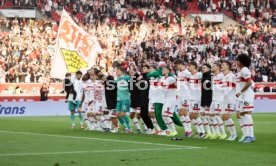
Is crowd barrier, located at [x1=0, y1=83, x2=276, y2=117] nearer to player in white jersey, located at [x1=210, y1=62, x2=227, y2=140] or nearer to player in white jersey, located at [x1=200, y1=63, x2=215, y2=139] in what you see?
player in white jersey, located at [x1=200, y1=63, x2=215, y2=139]

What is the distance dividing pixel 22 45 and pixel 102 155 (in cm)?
3156

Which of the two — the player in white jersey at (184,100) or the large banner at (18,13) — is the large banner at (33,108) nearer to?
the large banner at (18,13)

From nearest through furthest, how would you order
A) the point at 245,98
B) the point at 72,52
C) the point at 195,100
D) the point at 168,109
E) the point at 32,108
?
the point at 245,98, the point at 195,100, the point at 168,109, the point at 72,52, the point at 32,108

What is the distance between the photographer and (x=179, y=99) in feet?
78.3

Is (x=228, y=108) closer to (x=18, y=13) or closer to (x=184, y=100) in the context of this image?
(x=184, y=100)

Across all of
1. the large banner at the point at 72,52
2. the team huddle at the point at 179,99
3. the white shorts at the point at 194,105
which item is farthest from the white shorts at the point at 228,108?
the large banner at the point at 72,52

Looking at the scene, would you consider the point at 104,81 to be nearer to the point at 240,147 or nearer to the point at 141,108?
the point at 141,108

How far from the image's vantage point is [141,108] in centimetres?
2608

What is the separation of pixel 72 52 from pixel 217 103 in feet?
39.9

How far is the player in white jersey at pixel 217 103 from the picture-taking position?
899 inches

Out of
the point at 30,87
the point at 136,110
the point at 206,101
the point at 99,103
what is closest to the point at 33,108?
the point at 30,87

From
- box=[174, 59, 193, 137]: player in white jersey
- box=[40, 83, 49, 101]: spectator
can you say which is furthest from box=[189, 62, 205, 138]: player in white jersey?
box=[40, 83, 49, 101]: spectator

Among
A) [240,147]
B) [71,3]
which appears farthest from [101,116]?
[71,3]

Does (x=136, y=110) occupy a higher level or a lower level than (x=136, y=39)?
lower
